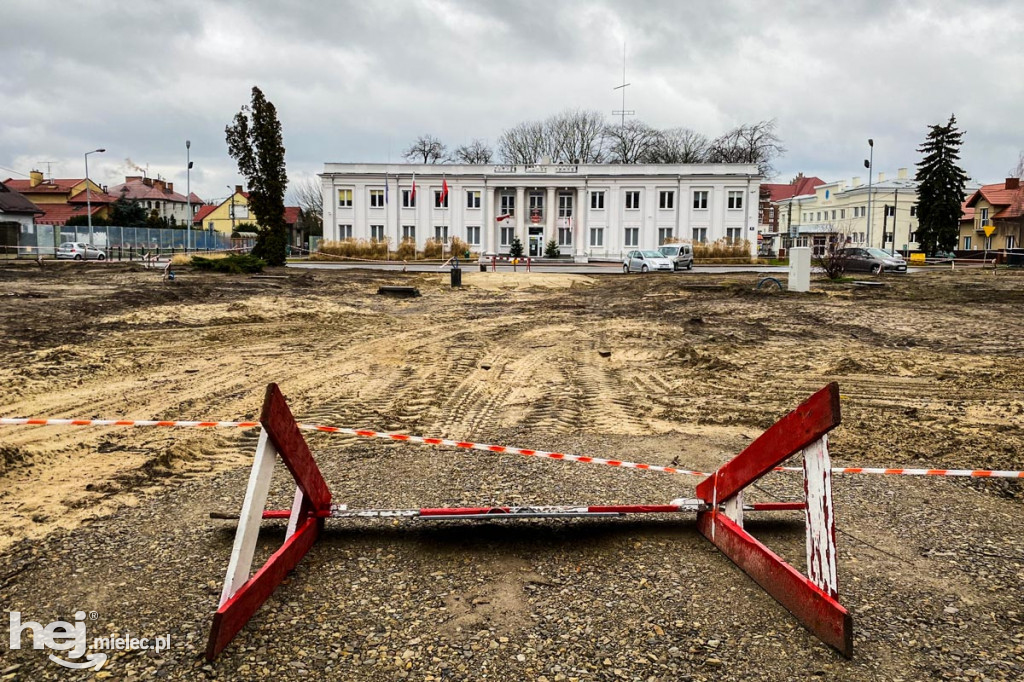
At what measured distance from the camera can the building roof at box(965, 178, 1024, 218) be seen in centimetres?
6706

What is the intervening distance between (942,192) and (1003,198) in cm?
1481

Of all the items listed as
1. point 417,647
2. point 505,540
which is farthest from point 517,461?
point 417,647

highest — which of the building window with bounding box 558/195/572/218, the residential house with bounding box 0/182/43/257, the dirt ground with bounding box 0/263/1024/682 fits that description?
the building window with bounding box 558/195/572/218

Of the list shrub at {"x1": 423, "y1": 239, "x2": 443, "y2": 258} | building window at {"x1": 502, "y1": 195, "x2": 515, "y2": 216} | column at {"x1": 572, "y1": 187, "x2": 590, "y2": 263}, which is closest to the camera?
shrub at {"x1": 423, "y1": 239, "x2": 443, "y2": 258}

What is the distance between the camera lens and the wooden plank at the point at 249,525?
351 centimetres

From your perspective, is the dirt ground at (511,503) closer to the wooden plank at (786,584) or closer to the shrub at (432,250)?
the wooden plank at (786,584)

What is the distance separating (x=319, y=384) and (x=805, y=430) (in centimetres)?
717

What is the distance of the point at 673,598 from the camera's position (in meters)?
4.03

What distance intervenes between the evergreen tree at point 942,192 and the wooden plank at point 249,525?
233 feet

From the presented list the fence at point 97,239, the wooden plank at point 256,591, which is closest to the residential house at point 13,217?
the fence at point 97,239

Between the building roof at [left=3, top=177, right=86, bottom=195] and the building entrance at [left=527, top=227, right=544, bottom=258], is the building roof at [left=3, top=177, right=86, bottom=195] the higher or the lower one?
the higher one

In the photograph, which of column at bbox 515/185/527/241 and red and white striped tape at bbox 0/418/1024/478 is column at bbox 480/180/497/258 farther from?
red and white striped tape at bbox 0/418/1024/478

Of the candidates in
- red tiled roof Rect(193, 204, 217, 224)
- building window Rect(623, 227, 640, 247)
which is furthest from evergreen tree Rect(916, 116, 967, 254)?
red tiled roof Rect(193, 204, 217, 224)

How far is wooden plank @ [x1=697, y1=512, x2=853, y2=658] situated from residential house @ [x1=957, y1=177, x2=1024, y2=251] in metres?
74.8
